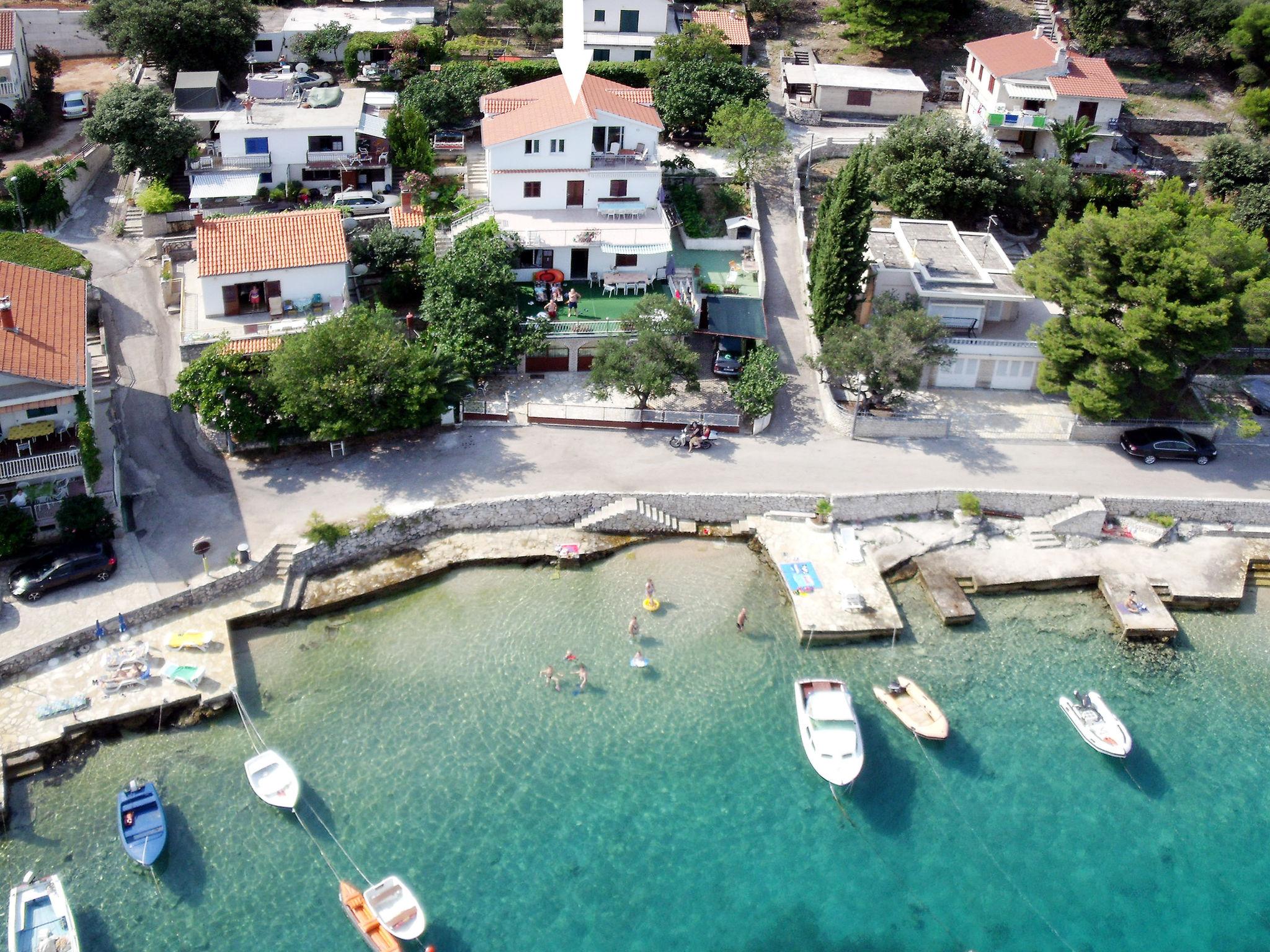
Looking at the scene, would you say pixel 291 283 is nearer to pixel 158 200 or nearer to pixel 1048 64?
pixel 158 200

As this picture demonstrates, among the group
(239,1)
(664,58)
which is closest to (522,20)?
(664,58)

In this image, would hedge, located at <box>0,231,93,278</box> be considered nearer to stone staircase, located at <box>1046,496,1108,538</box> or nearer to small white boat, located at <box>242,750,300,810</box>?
small white boat, located at <box>242,750,300,810</box>

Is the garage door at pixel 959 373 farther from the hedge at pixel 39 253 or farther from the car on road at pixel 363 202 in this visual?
the hedge at pixel 39 253

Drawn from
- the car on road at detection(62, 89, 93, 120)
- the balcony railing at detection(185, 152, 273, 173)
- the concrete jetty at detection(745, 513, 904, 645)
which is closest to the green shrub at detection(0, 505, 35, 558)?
the balcony railing at detection(185, 152, 273, 173)

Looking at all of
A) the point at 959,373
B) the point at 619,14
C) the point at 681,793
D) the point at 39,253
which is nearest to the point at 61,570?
the point at 39,253

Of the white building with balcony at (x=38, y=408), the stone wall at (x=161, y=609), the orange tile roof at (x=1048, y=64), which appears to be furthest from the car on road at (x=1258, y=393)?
the white building with balcony at (x=38, y=408)

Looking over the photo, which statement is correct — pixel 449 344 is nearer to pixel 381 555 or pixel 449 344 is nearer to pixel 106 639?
pixel 381 555
